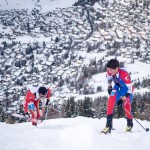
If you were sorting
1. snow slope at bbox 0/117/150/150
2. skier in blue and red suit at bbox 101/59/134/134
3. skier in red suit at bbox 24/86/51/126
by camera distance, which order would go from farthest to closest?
skier in red suit at bbox 24/86/51/126 → skier in blue and red suit at bbox 101/59/134/134 → snow slope at bbox 0/117/150/150

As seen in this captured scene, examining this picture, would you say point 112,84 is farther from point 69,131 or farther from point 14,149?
point 14,149

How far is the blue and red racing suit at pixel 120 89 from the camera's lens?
42.4ft

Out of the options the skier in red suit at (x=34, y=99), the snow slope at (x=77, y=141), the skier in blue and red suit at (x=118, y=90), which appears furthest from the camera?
the skier in red suit at (x=34, y=99)

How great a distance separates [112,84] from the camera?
1375 cm

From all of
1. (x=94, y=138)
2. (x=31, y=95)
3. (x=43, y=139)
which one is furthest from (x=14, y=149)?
(x=31, y=95)

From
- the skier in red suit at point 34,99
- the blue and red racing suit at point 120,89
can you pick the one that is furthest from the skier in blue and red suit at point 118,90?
the skier in red suit at point 34,99

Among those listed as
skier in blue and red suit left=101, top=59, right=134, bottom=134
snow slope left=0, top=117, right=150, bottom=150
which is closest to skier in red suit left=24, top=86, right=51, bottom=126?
skier in blue and red suit left=101, top=59, right=134, bottom=134

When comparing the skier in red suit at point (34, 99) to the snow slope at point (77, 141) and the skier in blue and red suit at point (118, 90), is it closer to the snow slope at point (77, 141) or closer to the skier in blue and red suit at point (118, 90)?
the skier in blue and red suit at point (118, 90)

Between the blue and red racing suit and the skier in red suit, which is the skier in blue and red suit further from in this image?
the skier in red suit

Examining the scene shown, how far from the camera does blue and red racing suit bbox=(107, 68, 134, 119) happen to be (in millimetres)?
12922

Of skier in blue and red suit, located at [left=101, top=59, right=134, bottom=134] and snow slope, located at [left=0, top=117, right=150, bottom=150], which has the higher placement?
skier in blue and red suit, located at [left=101, top=59, right=134, bottom=134]

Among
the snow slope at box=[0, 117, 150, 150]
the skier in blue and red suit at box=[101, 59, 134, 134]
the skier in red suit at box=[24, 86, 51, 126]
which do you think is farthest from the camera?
the skier in red suit at box=[24, 86, 51, 126]

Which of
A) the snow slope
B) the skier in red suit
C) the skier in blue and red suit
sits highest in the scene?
the skier in blue and red suit

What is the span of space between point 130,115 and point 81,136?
11.1ft
